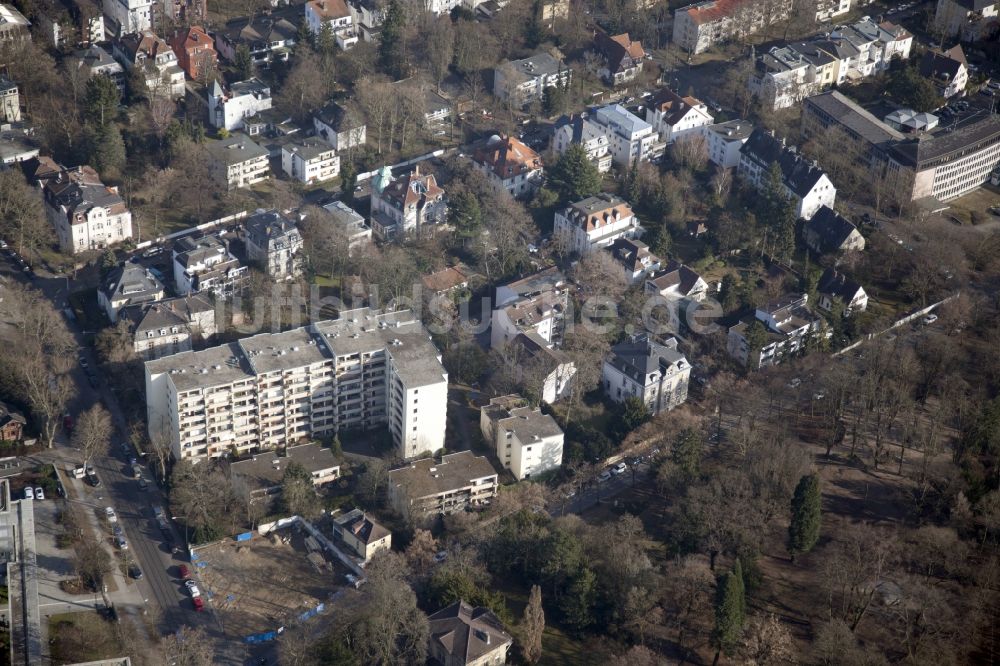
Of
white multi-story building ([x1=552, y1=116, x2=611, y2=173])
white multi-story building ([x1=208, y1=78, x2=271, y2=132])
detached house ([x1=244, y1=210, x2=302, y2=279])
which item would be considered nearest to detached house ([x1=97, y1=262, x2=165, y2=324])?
detached house ([x1=244, y1=210, x2=302, y2=279])

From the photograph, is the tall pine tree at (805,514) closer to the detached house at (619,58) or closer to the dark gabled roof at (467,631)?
the dark gabled roof at (467,631)

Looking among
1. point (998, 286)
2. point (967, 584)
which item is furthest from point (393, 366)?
point (998, 286)

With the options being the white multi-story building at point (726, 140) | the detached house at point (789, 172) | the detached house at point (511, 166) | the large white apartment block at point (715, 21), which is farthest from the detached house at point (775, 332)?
the large white apartment block at point (715, 21)

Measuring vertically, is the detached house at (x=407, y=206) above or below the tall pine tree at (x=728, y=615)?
above

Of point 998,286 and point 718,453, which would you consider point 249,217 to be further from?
point 998,286

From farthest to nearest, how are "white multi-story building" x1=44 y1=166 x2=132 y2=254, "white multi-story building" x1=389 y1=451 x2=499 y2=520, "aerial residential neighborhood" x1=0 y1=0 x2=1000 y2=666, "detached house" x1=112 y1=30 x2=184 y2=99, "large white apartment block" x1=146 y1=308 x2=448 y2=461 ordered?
"detached house" x1=112 y1=30 x2=184 y2=99, "white multi-story building" x1=44 y1=166 x2=132 y2=254, "large white apartment block" x1=146 y1=308 x2=448 y2=461, "white multi-story building" x1=389 y1=451 x2=499 y2=520, "aerial residential neighborhood" x1=0 y1=0 x2=1000 y2=666

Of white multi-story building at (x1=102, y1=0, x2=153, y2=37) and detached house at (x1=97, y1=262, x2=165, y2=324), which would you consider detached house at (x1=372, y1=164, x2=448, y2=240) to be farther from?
white multi-story building at (x1=102, y1=0, x2=153, y2=37)

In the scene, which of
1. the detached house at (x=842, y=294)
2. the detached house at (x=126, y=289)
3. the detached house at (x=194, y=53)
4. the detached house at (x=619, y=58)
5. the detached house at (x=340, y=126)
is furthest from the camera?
the detached house at (x=619, y=58)
